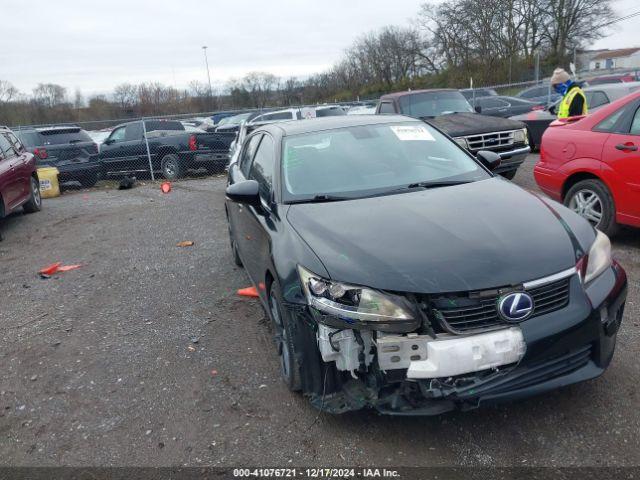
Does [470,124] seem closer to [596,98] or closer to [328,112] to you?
[596,98]

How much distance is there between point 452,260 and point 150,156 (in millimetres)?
12447

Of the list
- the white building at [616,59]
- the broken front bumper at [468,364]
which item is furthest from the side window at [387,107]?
the white building at [616,59]

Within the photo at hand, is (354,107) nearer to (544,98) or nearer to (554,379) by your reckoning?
(544,98)

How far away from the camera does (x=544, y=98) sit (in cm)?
2211

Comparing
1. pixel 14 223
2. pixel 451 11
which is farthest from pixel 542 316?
pixel 451 11

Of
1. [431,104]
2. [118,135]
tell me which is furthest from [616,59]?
[118,135]

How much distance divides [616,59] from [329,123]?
353 feet

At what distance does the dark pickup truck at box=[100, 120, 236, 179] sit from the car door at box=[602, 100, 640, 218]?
32.5ft

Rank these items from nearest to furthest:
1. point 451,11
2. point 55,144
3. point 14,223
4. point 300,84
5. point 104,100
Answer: point 14,223
point 55,144
point 104,100
point 451,11
point 300,84

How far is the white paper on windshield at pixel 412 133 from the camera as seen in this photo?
14.5 ft

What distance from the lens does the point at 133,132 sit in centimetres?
1445

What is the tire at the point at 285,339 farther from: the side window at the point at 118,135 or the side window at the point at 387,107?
the side window at the point at 118,135

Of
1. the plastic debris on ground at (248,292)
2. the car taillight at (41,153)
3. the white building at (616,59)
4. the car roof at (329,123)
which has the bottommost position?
the plastic debris on ground at (248,292)

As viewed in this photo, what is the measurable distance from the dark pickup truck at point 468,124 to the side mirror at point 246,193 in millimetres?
5510
